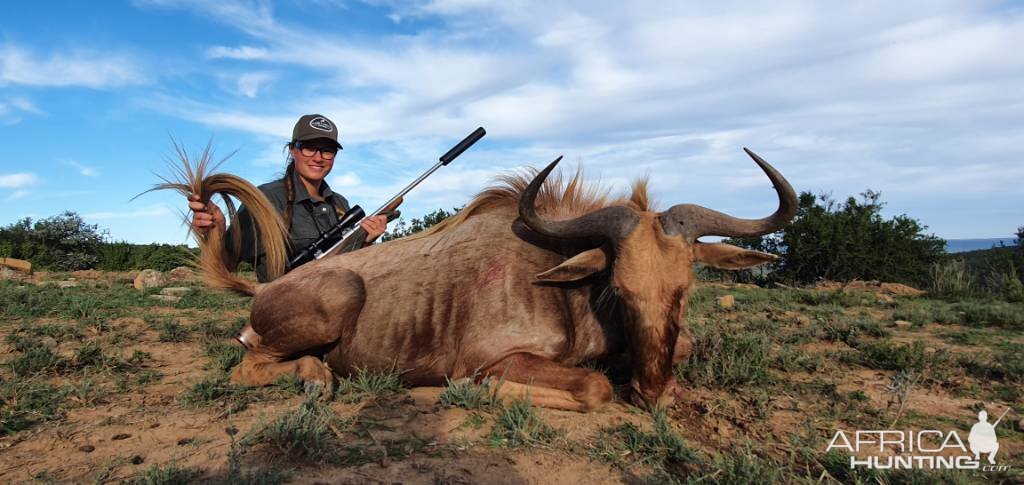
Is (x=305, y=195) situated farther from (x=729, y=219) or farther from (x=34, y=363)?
(x=729, y=219)

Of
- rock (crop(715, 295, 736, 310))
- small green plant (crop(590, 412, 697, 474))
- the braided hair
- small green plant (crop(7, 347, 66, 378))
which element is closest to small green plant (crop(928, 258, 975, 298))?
rock (crop(715, 295, 736, 310))

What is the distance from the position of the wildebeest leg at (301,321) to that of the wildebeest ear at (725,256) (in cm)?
247

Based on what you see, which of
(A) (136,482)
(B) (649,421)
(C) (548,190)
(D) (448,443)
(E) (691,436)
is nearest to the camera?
(A) (136,482)

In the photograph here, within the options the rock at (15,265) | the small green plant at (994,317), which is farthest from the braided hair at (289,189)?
the rock at (15,265)

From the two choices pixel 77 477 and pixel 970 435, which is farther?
pixel 970 435

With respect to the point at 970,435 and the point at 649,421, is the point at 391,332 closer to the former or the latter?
the point at 649,421

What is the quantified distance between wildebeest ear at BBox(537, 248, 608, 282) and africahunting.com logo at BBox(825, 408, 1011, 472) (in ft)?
5.36

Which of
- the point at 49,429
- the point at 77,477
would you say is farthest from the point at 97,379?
the point at 77,477

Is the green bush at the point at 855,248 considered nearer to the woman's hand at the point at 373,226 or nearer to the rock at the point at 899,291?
the rock at the point at 899,291

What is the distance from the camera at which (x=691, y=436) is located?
3061 mm

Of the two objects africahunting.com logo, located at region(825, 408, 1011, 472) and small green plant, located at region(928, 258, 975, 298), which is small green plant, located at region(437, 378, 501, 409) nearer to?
africahunting.com logo, located at region(825, 408, 1011, 472)

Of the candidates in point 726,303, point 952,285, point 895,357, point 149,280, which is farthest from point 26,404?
point 952,285

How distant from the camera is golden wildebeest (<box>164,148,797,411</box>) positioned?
3471mm

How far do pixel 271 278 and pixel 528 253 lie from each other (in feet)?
7.72
